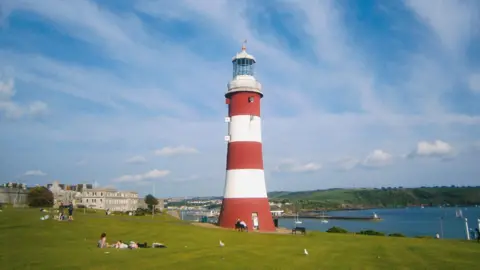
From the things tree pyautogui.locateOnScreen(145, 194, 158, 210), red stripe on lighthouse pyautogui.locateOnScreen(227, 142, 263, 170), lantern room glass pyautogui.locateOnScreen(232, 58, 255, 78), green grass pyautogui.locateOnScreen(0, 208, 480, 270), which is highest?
lantern room glass pyautogui.locateOnScreen(232, 58, 255, 78)

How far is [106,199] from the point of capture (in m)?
110

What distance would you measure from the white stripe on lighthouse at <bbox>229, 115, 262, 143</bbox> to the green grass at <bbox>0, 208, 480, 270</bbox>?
9079 mm

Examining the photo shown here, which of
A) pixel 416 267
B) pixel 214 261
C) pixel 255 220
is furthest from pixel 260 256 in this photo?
pixel 255 220

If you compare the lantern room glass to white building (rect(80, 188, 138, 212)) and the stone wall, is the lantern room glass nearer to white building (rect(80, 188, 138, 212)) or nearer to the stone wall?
the stone wall

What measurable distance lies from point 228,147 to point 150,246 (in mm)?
13951

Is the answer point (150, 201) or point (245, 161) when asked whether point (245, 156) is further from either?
point (150, 201)

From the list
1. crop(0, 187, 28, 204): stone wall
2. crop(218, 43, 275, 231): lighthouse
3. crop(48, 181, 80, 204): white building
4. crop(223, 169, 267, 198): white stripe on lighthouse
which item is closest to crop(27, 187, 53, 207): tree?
crop(0, 187, 28, 204): stone wall

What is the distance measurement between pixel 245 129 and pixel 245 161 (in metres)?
2.84

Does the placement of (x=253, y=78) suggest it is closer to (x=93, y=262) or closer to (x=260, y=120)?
(x=260, y=120)

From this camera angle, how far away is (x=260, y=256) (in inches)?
739

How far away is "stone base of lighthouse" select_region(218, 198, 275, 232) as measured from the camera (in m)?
32.6

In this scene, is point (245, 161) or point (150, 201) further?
point (150, 201)

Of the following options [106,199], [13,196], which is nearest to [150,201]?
[106,199]

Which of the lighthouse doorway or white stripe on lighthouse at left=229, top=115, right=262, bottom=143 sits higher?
white stripe on lighthouse at left=229, top=115, right=262, bottom=143
